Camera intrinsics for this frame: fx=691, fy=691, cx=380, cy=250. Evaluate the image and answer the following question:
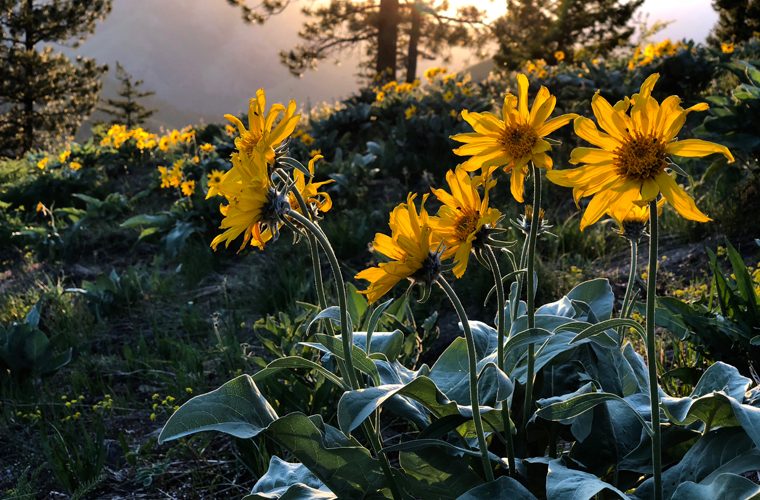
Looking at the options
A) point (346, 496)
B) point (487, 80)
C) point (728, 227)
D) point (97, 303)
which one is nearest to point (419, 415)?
point (346, 496)

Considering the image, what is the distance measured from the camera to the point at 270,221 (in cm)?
130

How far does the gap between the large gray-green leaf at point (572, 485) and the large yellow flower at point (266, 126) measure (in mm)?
808

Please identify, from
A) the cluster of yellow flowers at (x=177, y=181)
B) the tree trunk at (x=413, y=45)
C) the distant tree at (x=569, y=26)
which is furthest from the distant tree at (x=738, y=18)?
the cluster of yellow flowers at (x=177, y=181)

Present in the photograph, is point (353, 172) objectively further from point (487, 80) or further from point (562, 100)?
point (487, 80)

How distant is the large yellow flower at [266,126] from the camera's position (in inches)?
55.1

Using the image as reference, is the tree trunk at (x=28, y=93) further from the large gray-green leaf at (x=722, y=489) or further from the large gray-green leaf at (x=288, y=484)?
the large gray-green leaf at (x=722, y=489)

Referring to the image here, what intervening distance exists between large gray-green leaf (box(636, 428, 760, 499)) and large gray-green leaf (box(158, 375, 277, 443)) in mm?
766

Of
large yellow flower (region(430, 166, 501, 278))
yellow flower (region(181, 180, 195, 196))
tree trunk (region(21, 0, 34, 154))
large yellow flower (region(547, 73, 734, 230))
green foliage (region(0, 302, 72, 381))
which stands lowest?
green foliage (region(0, 302, 72, 381))

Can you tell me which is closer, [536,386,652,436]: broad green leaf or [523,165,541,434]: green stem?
[536,386,652,436]: broad green leaf

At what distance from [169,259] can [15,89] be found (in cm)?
2427

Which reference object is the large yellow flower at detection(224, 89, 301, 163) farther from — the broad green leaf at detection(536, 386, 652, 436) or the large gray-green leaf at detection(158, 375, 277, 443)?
the broad green leaf at detection(536, 386, 652, 436)

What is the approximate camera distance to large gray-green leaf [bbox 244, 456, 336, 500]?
1.37m

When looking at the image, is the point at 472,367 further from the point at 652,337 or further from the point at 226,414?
the point at 226,414

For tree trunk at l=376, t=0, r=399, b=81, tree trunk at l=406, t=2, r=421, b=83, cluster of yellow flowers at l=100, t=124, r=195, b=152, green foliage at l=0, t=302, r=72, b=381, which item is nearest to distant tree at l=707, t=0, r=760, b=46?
tree trunk at l=406, t=2, r=421, b=83
